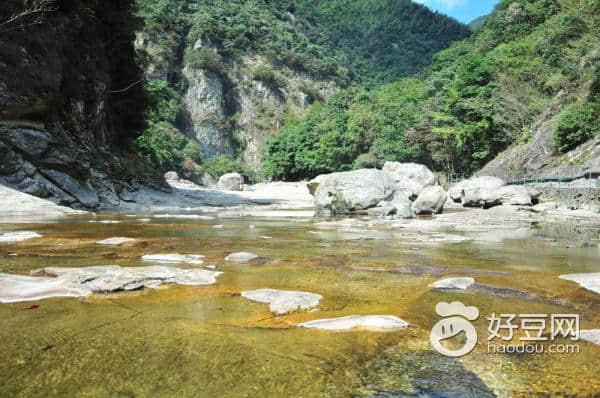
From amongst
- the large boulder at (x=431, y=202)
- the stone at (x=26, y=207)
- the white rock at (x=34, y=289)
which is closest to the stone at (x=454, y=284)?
the white rock at (x=34, y=289)

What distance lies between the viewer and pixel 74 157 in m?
17.5

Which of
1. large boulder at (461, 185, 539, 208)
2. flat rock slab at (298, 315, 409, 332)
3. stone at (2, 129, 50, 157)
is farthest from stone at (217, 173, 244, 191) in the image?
flat rock slab at (298, 315, 409, 332)

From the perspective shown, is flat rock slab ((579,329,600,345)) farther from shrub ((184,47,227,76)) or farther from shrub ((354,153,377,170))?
shrub ((184,47,227,76))

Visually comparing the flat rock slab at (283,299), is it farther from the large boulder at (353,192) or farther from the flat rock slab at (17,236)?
the large boulder at (353,192)

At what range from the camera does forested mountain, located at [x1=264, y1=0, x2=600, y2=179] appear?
24922 mm

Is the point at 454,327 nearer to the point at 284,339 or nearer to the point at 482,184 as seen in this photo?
the point at 284,339

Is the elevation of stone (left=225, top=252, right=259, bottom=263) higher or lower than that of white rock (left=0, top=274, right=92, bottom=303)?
lower

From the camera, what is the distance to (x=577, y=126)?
70.2ft

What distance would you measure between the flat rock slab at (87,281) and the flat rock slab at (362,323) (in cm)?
160

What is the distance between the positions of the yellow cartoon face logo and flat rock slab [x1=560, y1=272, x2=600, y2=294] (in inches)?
56.0

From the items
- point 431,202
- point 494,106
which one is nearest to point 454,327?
point 431,202

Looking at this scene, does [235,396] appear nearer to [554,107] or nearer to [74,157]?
[74,157]

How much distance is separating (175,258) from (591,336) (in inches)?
180

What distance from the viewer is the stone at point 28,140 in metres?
15.4
